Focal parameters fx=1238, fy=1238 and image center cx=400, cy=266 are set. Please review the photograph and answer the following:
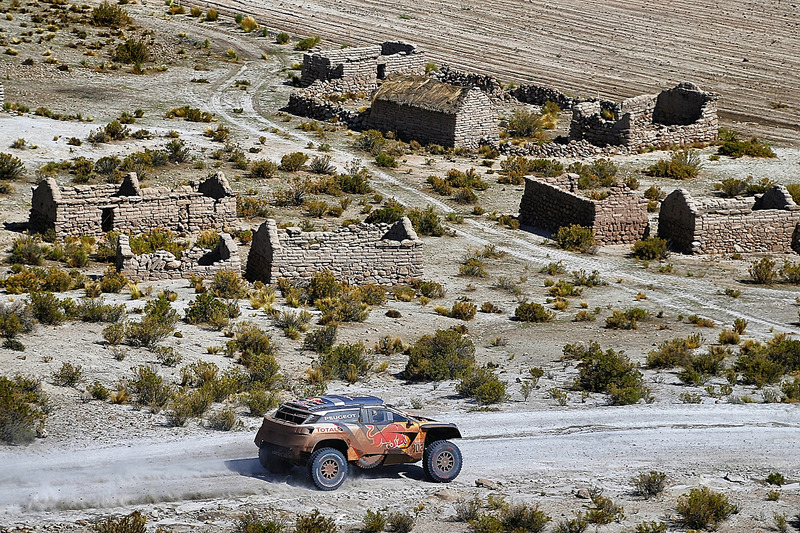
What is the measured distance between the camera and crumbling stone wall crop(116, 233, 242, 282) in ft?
98.0

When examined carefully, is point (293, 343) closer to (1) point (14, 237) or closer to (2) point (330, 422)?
(2) point (330, 422)

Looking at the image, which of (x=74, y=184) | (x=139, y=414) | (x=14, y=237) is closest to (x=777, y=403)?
(x=139, y=414)

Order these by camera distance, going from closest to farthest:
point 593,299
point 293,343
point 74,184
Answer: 1. point 293,343
2. point 593,299
3. point 74,184

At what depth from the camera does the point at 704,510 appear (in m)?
17.7

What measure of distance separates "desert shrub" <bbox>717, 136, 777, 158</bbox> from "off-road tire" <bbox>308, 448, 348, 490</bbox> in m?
35.6

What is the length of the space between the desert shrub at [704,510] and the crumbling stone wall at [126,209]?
20.3 m

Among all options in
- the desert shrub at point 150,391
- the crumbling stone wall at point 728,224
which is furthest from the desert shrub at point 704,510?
the crumbling stone wall at point 728,224

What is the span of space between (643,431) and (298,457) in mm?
7119

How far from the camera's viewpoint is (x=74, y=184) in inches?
1542

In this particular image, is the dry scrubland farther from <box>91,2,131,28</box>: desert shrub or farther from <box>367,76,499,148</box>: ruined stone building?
<box>91,2,131,28</box>: desert shrub

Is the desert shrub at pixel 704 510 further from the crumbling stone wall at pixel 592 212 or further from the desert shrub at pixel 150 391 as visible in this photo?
the crumbling stone wall at pixel 592 212

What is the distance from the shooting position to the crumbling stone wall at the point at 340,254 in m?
30.8

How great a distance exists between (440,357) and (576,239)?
13.6 meters

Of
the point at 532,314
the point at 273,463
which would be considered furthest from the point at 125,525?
the point at 532,314
